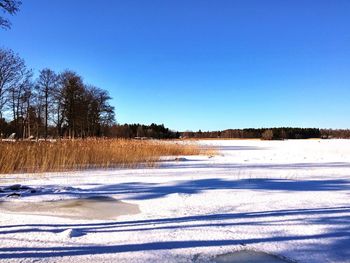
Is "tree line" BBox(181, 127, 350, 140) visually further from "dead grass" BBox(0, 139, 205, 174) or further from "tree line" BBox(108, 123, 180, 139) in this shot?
"dead grass" BBox(0, 139, 205, 174)

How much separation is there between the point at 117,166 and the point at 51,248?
25.9 feet

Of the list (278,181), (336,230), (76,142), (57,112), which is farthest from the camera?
(57,112)

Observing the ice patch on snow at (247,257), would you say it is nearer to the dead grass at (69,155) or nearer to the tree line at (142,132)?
the dead grass at (69,155)

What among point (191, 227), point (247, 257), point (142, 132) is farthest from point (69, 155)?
point (142, 132)

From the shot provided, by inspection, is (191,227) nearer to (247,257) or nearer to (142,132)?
(247,257)

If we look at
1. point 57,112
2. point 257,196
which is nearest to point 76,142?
point 257,196

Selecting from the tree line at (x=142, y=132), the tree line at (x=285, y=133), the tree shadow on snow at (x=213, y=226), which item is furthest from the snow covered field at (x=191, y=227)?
the tree line at (x=285, y=133)

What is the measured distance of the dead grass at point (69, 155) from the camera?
32.5 ft

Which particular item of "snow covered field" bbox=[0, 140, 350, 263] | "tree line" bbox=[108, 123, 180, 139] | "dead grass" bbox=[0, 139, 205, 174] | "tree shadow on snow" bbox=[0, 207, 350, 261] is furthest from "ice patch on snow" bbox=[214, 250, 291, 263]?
"tree line" bbox=[108, 123, 180, 139]

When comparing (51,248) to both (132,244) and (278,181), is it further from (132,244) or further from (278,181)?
(278,181)

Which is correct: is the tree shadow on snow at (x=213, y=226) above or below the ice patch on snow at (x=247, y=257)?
above

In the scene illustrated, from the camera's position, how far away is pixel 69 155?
1105 centimetres

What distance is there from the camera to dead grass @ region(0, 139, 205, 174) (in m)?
9.91

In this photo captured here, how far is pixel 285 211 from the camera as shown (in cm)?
452
